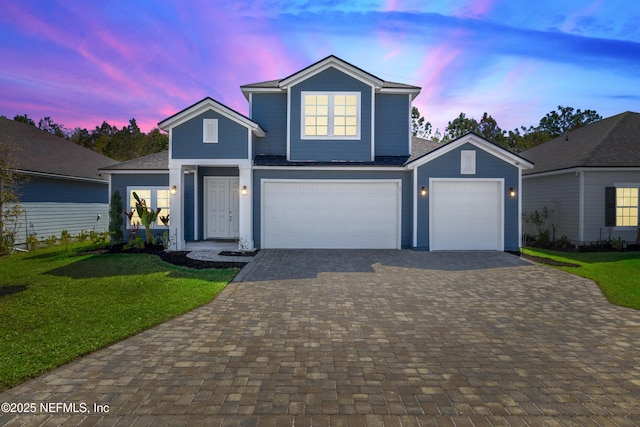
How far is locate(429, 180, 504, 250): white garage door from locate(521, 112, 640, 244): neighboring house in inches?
199

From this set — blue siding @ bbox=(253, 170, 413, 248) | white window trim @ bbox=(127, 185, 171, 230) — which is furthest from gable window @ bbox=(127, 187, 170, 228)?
blue siding @ bbox=(253, 170, 413, 248)

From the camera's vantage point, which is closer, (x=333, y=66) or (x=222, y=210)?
(x=333, y=66)

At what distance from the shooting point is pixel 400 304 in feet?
22.5

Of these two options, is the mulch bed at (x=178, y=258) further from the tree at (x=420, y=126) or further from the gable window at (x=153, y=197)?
the tree at (x=420, y=126)

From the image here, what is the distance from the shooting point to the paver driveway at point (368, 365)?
330 cm

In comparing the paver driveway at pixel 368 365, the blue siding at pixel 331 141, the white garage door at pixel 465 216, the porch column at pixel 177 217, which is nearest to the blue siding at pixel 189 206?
the porch column at pixel 177 217

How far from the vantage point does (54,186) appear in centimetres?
1697

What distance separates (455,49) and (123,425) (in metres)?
16.6

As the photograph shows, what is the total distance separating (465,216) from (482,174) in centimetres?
157

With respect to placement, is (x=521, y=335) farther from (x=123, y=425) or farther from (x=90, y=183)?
(x=90, y=183)

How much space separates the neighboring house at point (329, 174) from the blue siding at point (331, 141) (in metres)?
0.04

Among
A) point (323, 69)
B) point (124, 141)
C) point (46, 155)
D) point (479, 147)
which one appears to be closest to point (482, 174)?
point (479, 147)

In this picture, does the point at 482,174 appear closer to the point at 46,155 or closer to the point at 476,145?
the point at 476,145

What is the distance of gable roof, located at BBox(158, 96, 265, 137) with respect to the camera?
12.8m
